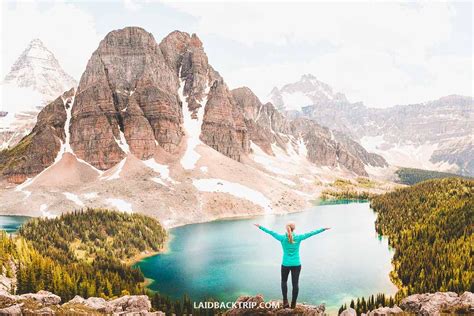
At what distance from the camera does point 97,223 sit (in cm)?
8675

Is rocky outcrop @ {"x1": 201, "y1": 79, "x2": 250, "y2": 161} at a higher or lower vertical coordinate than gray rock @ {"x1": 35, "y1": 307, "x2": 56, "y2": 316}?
higher

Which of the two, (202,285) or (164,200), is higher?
(164,200)

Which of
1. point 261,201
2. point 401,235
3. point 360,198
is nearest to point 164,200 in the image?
point 261,201

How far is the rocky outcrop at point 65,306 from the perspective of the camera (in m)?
26.8

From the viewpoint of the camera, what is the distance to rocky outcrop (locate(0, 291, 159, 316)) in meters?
26.8

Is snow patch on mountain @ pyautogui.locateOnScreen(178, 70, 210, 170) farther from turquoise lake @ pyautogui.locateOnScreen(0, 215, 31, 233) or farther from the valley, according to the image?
turquoise lake @ pyautogui.locateOnScreen(0, 215, 31, 233)

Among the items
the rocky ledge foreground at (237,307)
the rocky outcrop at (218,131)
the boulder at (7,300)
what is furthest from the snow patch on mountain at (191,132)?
the boulder at (7,300)

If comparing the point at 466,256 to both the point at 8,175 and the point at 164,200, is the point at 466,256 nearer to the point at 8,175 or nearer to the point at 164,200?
the point at 164,200

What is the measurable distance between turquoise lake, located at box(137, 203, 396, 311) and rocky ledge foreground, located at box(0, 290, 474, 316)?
52.7ft

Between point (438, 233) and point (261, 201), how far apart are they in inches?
2841

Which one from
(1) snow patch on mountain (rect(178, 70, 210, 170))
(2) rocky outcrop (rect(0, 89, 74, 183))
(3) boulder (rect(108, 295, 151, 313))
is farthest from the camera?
(1) snow patch on mountain (rect(178, 70, 210, 170))

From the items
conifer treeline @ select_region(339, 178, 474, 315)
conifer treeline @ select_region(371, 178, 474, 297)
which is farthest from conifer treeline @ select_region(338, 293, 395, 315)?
conifer treeline @ select_region(371, 178, 474, 297)

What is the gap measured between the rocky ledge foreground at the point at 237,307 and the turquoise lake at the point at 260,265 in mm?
16077

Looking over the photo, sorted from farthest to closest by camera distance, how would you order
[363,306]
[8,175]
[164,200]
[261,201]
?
[8,175]
[261,201]
[164,200]
[363,306]
